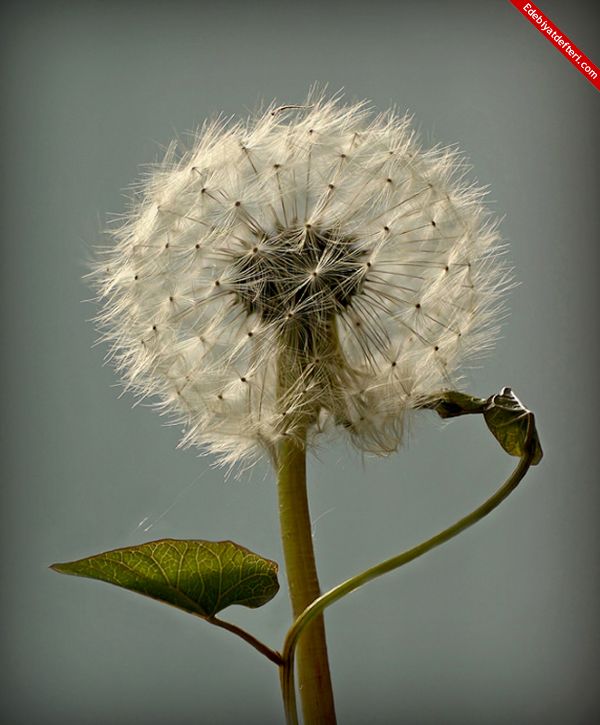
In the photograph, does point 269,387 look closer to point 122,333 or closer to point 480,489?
point 122,333

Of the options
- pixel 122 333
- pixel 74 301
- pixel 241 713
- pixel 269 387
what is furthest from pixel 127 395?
pixel 269 387

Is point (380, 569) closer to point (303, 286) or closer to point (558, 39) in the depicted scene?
point (303, 286)

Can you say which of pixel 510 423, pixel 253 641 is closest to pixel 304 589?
pixel 253 641

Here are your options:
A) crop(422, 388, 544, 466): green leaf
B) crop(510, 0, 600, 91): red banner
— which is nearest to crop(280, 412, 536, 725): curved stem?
crop(422, 388, 544, 466): green leaf

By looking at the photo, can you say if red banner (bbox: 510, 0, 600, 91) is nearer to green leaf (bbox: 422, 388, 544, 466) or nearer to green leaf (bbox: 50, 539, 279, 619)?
green leaf (bbox: 422, 388, 544, 466)

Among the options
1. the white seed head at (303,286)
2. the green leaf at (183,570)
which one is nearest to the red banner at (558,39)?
the white seed head at (303,286)

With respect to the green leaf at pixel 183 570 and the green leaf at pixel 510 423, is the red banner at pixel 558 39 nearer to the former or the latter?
the green leaf at pixel 510 423
